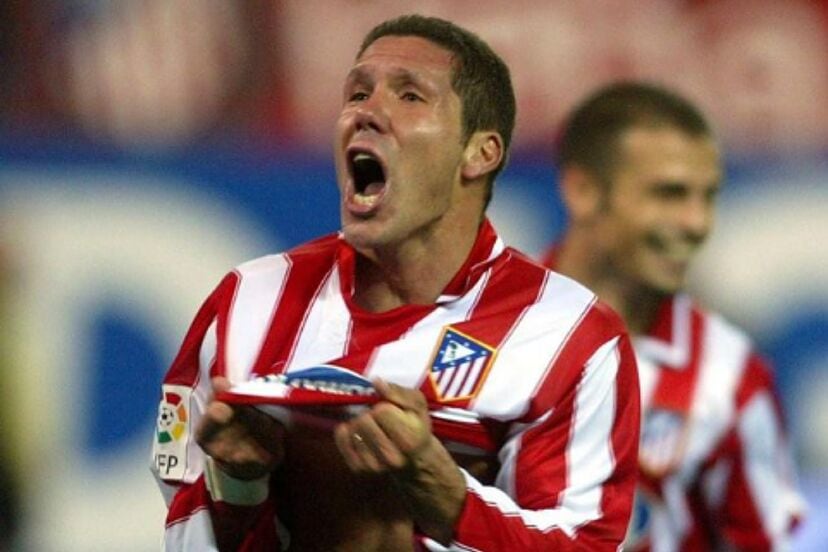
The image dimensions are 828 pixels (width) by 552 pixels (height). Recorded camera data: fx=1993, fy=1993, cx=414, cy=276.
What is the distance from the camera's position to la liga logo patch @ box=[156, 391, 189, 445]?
2197 millimetres

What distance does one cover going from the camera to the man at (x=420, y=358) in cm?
210

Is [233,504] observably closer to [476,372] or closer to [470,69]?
[476,372]

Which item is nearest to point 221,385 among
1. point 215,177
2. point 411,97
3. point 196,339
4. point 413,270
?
point 196,339

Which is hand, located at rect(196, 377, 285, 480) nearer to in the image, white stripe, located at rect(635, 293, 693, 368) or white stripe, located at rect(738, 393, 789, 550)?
white stripe, located at rect(635, 293, 693, 368)

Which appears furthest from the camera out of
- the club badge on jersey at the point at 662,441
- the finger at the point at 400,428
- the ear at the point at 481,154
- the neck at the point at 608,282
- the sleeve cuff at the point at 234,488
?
the neck at the point at 608,282

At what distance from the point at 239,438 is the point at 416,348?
26cm

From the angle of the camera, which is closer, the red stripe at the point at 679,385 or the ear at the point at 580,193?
the red stripe at the point at 679,385

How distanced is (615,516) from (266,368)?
412 mm

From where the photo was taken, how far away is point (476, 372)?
7.08 feet

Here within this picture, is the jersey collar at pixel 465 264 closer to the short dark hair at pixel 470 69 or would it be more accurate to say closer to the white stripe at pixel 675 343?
the short dark hair at pixel 470 69

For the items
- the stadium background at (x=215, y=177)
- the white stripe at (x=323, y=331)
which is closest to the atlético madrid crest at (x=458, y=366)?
the white stripe at (x=323, y=331)

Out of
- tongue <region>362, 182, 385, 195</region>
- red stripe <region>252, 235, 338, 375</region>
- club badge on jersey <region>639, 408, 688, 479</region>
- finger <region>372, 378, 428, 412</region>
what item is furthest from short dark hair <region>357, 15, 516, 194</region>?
club badge on jersey <region>639, 408, 688, 479</region>

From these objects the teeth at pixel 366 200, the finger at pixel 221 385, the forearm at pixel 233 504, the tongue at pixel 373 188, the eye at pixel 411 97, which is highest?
the eye at pixel 411 97

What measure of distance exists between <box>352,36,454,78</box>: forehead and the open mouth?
0.10m
